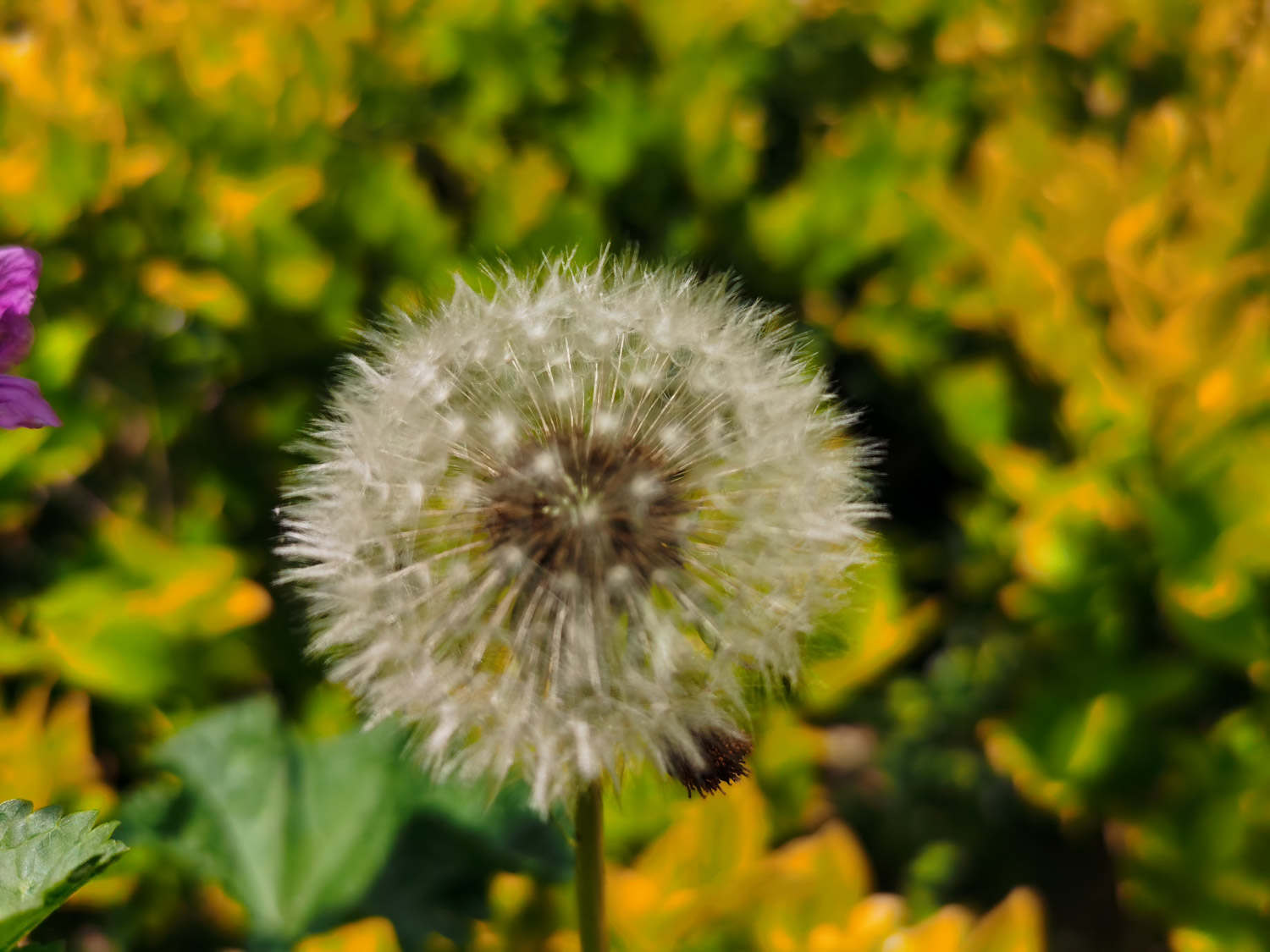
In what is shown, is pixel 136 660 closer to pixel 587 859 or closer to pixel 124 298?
pixel 124 298

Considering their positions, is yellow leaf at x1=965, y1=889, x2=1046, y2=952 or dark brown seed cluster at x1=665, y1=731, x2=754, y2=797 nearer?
dark brown seed cluster at x1=665, y1=731, x2=754, y2=797

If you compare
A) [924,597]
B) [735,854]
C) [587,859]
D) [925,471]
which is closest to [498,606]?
[587,859]

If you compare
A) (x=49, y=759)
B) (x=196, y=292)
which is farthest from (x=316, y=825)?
(x=196, y=292)

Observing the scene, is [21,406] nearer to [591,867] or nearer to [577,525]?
[577,525]

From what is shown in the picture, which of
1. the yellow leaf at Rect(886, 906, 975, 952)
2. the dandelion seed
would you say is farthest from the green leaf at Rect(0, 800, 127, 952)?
the yellow leaf at Rect(886, 906, 975, 952)

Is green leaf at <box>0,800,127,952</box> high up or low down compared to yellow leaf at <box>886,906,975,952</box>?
up

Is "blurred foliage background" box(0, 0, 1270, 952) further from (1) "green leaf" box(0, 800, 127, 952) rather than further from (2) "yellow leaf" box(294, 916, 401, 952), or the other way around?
(1) "green leaf" box(0, 800, 127, 952)
